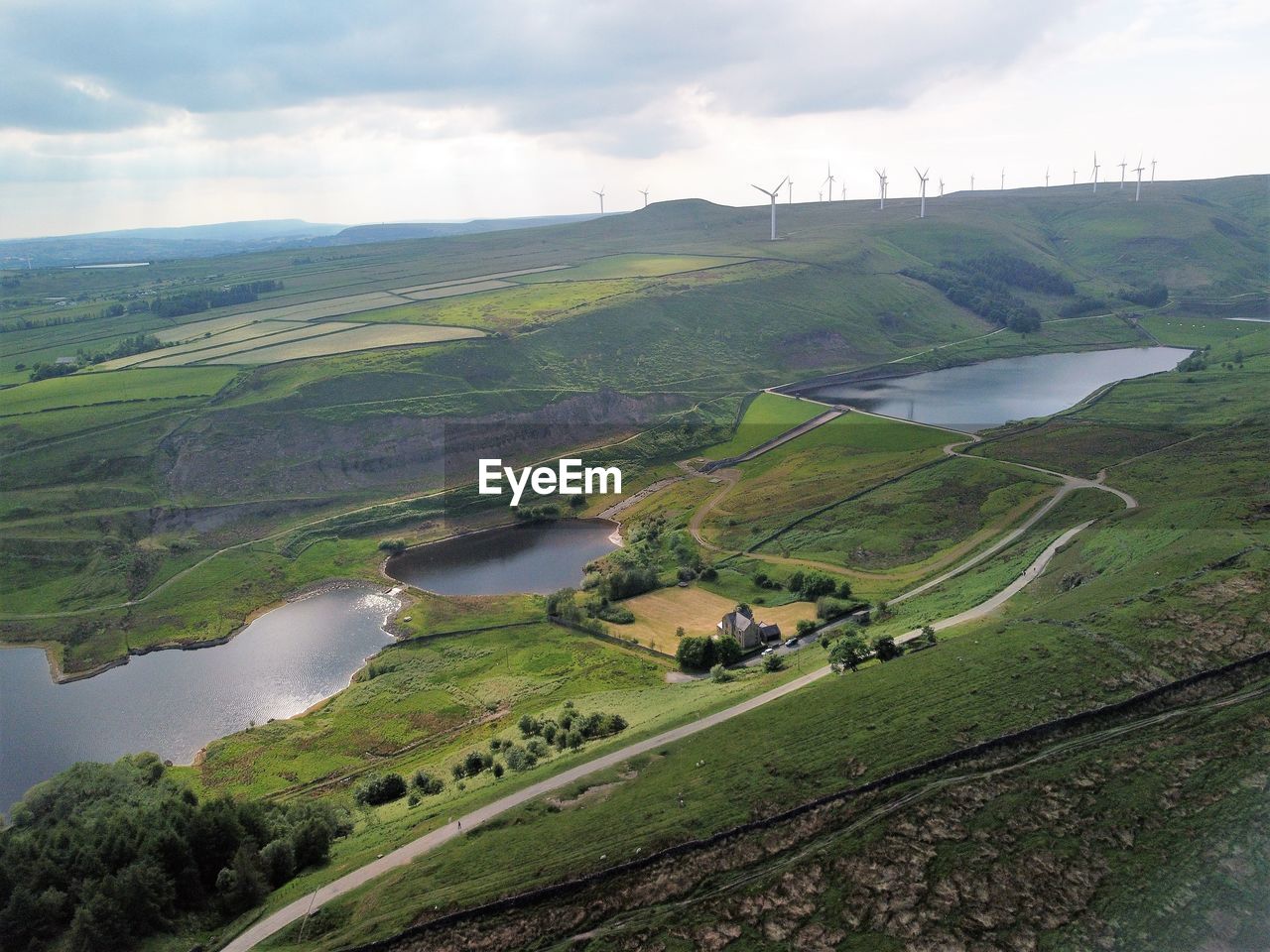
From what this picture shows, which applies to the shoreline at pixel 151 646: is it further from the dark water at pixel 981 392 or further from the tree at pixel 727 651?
the dark water at pixel 981 392

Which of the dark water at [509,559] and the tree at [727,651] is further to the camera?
the dark water at [509,559]

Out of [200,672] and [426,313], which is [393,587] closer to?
[200,672]

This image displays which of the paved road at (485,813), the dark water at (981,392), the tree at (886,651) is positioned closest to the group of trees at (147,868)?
the paved road at (485,813)

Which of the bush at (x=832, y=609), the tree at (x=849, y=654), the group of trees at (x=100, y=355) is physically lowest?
the bush at (x=832, y=609)

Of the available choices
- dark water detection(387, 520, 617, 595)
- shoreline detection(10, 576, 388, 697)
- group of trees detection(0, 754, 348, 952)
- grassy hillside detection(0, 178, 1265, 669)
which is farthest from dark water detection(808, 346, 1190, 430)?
group of trees detection(0, 754, 348, 952)

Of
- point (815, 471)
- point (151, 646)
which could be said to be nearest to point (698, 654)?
point (151, 646)

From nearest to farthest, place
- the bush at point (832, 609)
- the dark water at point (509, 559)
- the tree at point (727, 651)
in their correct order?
1. the tree at point (727, 651)
2. the bush at point (832, 609)
3. the dark water at point (509, 559)
